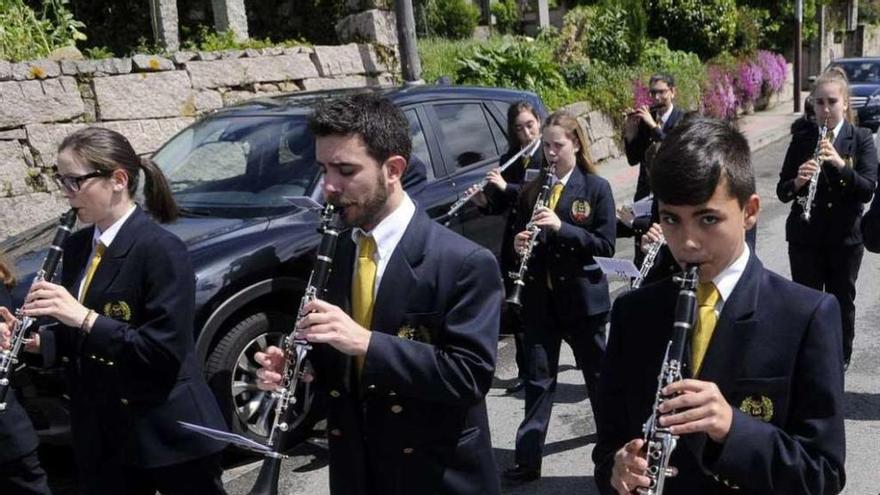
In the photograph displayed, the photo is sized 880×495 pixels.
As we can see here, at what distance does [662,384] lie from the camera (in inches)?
75.3

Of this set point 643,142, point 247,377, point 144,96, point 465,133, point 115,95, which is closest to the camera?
point 247,377

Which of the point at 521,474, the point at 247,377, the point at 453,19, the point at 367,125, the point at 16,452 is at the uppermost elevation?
the point at 367,125

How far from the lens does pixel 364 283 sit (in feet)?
8.36

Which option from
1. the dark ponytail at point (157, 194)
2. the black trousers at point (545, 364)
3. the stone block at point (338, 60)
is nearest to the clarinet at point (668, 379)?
the dark ponytail at point (157, 194)

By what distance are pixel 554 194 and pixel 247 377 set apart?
5.95 ft

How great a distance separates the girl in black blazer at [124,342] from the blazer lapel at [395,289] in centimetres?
88

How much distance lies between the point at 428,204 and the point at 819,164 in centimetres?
224

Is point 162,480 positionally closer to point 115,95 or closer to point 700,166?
point 700,166

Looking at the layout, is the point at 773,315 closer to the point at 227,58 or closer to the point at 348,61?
the point at 227,58

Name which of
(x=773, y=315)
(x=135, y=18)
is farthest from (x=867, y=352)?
(x=135, y=18)

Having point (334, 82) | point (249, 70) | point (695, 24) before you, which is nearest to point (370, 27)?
point (334, 82)

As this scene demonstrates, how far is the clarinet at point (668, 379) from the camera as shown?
1845 millimetres

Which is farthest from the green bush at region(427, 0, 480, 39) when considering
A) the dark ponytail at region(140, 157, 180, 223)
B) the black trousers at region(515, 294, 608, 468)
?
the dark ponytail at region(140, 157, 180, 223)

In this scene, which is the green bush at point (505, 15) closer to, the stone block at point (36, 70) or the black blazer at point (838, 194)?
the stone block at point (36, 70)
